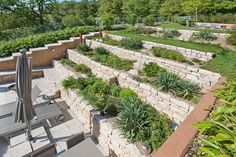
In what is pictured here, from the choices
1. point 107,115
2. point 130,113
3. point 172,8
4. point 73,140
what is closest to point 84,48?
point 107,115

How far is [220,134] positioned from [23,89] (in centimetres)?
466

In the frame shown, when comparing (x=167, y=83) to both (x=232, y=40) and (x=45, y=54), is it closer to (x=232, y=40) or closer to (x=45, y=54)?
(x=232, y=40)

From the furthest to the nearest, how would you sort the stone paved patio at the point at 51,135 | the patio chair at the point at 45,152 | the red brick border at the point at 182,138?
the stone paved patio at the point at 51,135 < the patio chair at the point at 45,152 < the red brick border at the point at 182,138

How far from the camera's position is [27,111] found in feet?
19.2

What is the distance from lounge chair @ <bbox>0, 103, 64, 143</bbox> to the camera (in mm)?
6363

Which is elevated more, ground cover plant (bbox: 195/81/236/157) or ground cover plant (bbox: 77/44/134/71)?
ground cover plant (bbox: 195/81/236/157)

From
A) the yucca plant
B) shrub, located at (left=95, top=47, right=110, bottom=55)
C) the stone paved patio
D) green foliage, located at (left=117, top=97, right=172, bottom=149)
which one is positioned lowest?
the stone paved patio

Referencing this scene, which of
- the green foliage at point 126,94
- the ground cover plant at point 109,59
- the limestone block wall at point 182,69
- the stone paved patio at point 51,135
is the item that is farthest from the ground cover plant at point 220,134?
the ground cover plant at point 109,59

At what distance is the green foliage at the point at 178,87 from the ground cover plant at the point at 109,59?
8.93 ft

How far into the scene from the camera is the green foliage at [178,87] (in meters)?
6.82

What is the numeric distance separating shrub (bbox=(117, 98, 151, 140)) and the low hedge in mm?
10282

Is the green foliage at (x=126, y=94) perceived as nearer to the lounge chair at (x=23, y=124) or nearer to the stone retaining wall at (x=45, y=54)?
the lounge chair at (x=23, y=124)

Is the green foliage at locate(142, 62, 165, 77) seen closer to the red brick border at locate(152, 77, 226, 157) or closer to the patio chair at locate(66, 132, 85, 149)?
the patio chair at locate(66, 132, 85, 149)

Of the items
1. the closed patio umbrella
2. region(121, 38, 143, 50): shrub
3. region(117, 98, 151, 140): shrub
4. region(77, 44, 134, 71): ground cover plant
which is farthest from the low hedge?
region(117, 98, 151, 140): shrub
